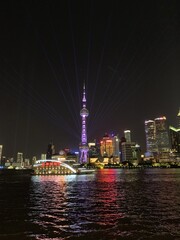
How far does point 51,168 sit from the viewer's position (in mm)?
133750

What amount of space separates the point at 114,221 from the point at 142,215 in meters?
3.73

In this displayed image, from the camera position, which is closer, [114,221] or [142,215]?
[114,221]

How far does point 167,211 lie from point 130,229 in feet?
27.5

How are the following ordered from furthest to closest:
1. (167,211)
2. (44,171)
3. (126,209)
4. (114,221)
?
(44,171) → (126,209) → (167,211) → (114,221)

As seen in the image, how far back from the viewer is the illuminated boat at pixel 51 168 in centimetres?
13362

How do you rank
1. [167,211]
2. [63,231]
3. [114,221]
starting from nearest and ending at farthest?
[63,231], [114,221], [167,211]

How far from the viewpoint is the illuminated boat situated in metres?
134

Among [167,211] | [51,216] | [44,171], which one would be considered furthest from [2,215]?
[44,171]

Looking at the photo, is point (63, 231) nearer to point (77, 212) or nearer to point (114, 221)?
point (114, 221)

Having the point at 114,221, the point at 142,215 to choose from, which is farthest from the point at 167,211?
the point at 114,221

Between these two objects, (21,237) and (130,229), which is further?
(130,229)

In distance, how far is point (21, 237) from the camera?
15352mm

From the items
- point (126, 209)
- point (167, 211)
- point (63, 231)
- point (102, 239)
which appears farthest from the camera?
point (126, 209)

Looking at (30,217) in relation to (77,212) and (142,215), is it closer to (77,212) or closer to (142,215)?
(77,212)
